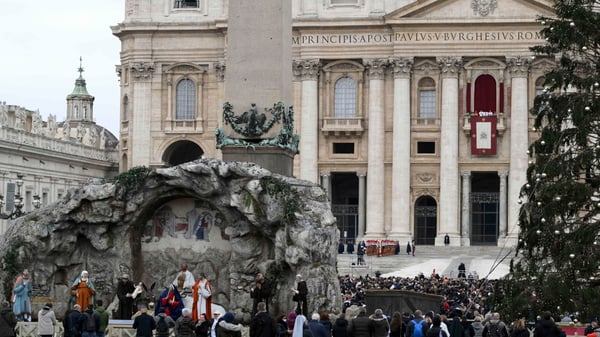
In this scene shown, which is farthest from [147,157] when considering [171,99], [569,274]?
[569,274]

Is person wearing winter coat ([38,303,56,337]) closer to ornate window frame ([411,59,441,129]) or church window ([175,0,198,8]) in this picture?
ornate window frame ([411,59,441,129])

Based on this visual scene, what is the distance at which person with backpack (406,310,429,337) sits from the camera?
1111 inches

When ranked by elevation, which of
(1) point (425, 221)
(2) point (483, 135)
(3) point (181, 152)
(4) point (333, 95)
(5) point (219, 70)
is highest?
(5) point (219, 70)

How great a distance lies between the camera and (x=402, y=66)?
8969 cm

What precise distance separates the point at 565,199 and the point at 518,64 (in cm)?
5688

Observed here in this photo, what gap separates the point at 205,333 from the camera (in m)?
27.3

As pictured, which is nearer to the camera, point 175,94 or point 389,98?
point 389,98

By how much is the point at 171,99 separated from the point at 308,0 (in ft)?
31.6

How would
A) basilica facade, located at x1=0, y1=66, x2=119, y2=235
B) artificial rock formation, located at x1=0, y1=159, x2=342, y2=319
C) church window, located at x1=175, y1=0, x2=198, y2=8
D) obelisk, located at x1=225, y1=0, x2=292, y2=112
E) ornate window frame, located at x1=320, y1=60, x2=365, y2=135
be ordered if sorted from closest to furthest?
artificial rock formation, located at x1=0, y1=159, x2=342, y2=319 < obelisk, located at x1=225, y1=0, x2=292, y2=112 < basilica facade, located at x1=0, y1=66, x2=119, y2=235 < ornate window frame, located at x1=320, y1=60, x2=365, y2=135 < church window, located at x1=175, y1=0, x2=198, y2=8

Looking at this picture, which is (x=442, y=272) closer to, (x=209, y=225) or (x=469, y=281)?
(x=469, y=281)

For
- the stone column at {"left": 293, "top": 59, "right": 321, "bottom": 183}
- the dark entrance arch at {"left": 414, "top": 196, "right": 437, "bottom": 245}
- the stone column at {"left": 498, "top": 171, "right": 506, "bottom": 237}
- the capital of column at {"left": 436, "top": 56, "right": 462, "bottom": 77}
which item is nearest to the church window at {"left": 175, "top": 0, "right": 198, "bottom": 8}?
the stone column at {"left": 293, "top": 59, "right": 321, "bottom": 183}

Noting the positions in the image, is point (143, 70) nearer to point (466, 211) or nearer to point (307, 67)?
point (307, 67)

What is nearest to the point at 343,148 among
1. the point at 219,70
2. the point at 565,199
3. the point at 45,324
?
the point at 219,70

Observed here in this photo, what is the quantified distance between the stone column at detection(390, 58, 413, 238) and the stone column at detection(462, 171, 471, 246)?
2.94 meters
